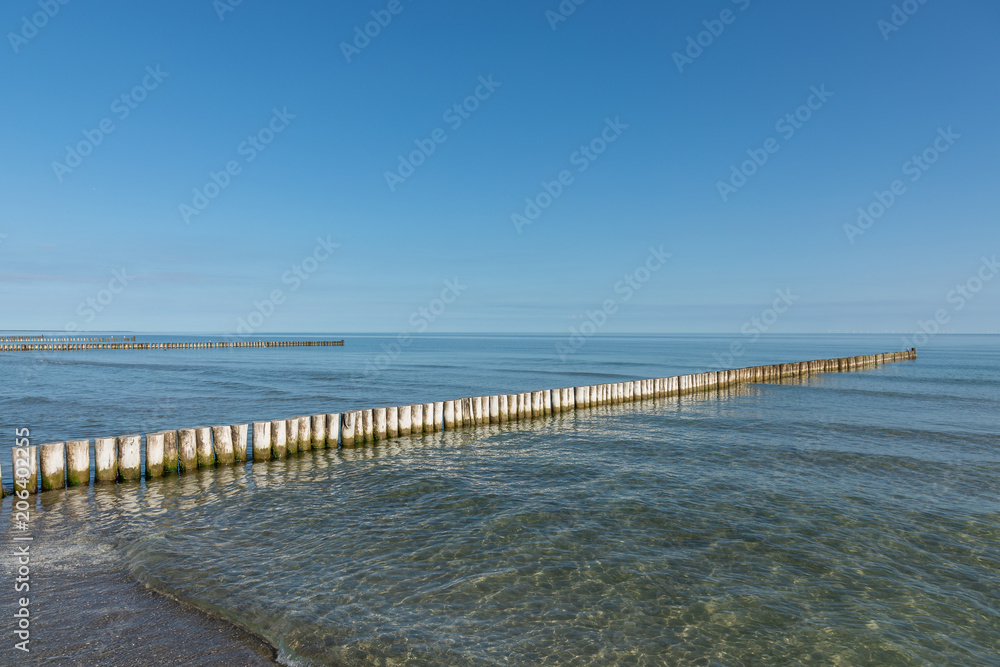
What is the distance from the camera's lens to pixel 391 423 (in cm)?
1705

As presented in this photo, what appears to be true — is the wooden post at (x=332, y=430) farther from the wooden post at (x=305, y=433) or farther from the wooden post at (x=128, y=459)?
the wooden post at (x=128, y=459)

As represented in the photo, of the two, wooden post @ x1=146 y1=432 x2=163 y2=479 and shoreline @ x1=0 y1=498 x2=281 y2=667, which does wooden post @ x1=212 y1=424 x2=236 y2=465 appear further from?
shoreline @ x1=0 y1=498 x2=281 y2=667

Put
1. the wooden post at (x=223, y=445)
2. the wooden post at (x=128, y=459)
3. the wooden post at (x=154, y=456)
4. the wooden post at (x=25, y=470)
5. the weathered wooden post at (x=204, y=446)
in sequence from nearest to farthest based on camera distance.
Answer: the wooden post at (x=25, y=470), the wooden post at (x=128, y=459), the wooden post at (x=154, y=456), the weathered wooden post at (x=204, y=446), the wooden post at (x=223, y=445)

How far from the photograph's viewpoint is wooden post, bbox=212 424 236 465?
13203 millimetres

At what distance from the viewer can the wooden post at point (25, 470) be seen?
10414 mm

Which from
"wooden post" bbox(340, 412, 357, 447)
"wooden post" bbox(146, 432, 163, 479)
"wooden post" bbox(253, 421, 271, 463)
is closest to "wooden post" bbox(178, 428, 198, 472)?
"wooden post" bbox(146, 432, 163, 479)

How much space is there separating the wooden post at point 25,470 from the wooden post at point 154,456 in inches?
76.6

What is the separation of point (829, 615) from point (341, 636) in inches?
234

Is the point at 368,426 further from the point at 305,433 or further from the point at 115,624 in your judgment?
the point at 115,624

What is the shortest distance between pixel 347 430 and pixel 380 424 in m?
1.20

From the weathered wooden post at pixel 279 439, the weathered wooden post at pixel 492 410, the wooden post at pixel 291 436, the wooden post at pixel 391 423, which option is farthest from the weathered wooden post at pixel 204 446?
the weathered wooden post at pixel 492 410

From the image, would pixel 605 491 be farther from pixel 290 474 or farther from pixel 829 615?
pixel 290 474

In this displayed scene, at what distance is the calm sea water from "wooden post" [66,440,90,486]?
0.44m

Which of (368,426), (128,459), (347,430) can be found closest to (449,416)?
(368,426)
